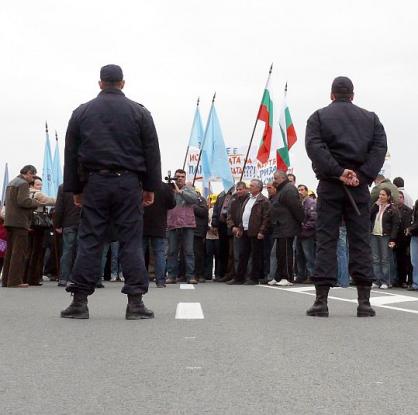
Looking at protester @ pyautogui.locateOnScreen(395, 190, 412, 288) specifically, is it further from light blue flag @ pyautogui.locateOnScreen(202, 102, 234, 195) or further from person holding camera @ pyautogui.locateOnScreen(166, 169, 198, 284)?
light blue flag @ pyautogui.locateOnScreen(202, 102, 234, 195)

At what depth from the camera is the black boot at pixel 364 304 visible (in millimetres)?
8328

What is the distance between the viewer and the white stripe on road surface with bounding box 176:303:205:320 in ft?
26.3

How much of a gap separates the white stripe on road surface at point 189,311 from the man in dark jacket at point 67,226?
5923 millimetres

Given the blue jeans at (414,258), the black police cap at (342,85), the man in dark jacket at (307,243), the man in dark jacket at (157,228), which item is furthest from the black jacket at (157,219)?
the black police cap at (342,85)

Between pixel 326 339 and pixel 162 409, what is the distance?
2.63 metres

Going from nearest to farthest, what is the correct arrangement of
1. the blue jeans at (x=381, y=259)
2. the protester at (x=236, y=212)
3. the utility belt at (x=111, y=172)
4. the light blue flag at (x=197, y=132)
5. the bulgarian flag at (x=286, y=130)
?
the utility belt at (x=111, y=172), the blue jeans at (x=381, y=259), the protester at (x=236, y=212), the bulgarian flag at (x=286, y=130), the light blue flag at (x=197, y=132)

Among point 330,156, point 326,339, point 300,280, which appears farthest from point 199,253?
point 326,339

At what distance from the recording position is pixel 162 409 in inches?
153

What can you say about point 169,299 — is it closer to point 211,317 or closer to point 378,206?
point 211,317

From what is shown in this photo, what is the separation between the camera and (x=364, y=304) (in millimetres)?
8359

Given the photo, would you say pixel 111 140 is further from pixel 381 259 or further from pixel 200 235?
pixel 200 235

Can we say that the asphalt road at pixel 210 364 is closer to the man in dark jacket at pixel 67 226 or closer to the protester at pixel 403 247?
the man in dark jacket at pixel 67 226

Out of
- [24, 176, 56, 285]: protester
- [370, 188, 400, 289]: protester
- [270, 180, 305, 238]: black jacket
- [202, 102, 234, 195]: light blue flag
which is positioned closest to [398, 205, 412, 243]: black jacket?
[370, 188, 400, 289]: protester

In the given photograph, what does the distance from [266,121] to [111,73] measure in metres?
18.4
